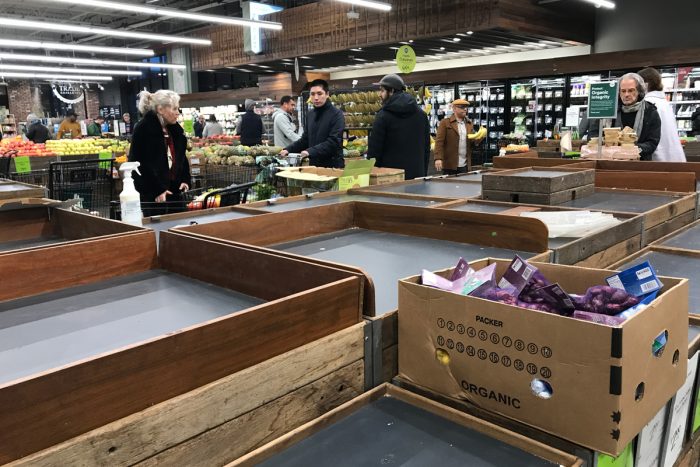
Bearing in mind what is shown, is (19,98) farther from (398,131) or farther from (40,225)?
(40,225)

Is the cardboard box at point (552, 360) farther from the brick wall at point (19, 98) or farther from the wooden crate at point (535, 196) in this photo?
the brick wall at point (19, 98)

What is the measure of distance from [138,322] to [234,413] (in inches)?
19.8

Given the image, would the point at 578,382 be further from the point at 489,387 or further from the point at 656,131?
the point at 656,131

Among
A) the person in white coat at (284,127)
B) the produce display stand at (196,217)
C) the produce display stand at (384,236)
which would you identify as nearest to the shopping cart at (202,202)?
the produce display stand at (196,217)

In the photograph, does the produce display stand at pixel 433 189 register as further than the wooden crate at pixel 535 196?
Yes

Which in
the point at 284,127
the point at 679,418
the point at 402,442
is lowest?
the point at 679,418

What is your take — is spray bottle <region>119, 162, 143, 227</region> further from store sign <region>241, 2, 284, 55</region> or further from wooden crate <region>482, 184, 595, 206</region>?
store sign <region>241, 2, 284, 55</region>

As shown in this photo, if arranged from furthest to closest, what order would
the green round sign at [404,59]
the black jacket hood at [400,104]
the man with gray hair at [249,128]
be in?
the man with gray hair at [249,128], the green round sign at [404,59], the black jacket hood at [400,104]

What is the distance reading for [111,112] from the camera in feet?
84.6

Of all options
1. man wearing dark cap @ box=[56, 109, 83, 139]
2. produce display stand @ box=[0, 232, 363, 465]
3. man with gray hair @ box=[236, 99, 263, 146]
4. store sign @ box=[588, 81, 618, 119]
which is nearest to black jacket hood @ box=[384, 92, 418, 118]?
store sign @ box=[588, 81, 618, 119]

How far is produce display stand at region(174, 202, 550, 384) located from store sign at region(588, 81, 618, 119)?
8.39ft

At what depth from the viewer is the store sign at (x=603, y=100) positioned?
14.1 feet

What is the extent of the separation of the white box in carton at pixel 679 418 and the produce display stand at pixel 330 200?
62.3 inches

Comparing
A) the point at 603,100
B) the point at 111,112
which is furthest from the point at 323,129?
the point at 111,112
